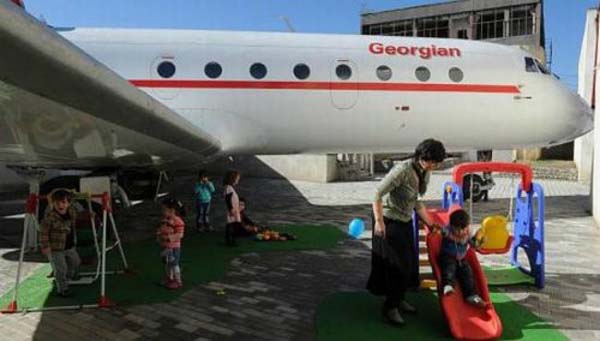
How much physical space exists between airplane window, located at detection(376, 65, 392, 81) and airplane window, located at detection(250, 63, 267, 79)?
94.7 inches

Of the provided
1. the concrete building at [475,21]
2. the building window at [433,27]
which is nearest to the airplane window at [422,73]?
the concrete building at [475,21]

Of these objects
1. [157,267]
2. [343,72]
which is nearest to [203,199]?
[157,267]

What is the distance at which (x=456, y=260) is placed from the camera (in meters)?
5.10

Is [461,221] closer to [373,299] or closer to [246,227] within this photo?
[373,299]

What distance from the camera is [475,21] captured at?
196 feet

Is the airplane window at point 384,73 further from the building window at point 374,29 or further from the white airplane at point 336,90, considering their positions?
the building window at point 374,29

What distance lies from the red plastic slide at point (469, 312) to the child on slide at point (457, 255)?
79 millimetres

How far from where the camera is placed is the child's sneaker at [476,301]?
4.81m

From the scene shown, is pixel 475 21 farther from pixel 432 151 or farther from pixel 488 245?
pixel 432 151

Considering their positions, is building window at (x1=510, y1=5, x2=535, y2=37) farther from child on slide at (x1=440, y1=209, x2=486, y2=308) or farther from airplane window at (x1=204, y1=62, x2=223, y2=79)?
child on slide at (x1=440, y1=209, x2=486, y2=308)

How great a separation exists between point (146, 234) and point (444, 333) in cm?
687

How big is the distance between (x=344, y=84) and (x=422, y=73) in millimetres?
1717

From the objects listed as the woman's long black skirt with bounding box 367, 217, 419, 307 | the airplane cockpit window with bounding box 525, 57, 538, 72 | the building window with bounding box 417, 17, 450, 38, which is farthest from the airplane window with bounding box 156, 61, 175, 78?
the building window with bounding box 417, 17, 450, 38

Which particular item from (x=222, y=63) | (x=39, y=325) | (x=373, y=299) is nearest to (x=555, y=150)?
(x=222, y=63)
